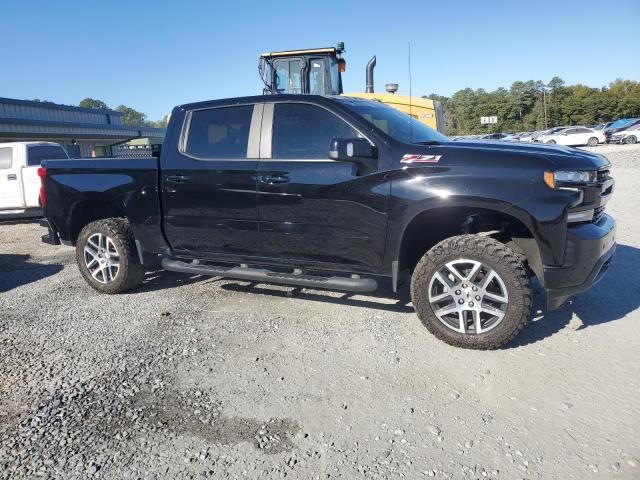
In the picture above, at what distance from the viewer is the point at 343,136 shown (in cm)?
401

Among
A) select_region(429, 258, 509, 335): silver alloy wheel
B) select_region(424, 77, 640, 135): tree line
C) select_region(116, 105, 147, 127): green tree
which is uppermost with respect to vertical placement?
select_region(116, 105, 147, 127): green tree

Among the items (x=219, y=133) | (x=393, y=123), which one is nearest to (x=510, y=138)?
(x=393, y=123)

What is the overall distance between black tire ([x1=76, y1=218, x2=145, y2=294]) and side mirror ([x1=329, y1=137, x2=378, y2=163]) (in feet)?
8.60

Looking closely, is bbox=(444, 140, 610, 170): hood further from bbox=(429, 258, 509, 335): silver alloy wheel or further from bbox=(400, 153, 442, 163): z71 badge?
bbox=(429, 258, 509, 335): silver alloy wheel

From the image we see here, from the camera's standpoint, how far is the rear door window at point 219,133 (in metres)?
4.46

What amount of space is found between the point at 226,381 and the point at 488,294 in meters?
2.03

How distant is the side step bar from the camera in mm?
3971

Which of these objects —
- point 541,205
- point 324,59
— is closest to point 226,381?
point 541,205

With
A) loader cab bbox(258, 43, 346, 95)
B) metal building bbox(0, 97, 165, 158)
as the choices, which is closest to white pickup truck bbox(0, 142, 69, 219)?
loader cab bbox(258, 43, 346, 95)

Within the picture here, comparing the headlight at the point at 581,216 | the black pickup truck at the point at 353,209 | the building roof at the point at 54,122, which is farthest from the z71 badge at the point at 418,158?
the building roof at the point at 54,122

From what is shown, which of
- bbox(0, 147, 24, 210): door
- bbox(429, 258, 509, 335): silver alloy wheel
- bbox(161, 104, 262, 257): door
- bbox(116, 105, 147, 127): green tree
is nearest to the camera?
bbox(429, 258, 509, 335): silver alloy wheel

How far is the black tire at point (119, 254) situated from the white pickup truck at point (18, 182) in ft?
18.8

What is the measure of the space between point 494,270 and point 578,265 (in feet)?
1.89

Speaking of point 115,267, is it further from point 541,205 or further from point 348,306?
point 541,205
